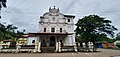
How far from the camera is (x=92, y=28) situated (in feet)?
120

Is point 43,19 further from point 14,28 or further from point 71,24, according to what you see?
point 14,28

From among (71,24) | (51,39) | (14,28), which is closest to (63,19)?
(71,24)

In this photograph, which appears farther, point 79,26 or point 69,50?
point 79,26

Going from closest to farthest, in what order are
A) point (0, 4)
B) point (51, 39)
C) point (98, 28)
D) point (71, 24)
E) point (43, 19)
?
1. point (0, 4)
2. point (51, 39)
3. point (43, 19)
4. point (71, 24)
5. point (98, 28)

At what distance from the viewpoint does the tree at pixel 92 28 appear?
36.4 m

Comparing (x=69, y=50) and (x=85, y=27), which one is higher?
(x=85, y=27)

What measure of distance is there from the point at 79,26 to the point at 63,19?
8.63 m

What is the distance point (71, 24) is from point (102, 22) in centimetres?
992

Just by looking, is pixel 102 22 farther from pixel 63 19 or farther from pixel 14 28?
pixel 14 28

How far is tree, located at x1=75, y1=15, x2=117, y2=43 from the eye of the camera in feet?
120

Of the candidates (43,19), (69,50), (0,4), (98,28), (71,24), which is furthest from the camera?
(98,28)

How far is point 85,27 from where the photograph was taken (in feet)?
123

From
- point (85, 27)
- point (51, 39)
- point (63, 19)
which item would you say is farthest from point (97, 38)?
point (51, 39)

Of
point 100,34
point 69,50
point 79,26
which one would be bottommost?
point 69,50
